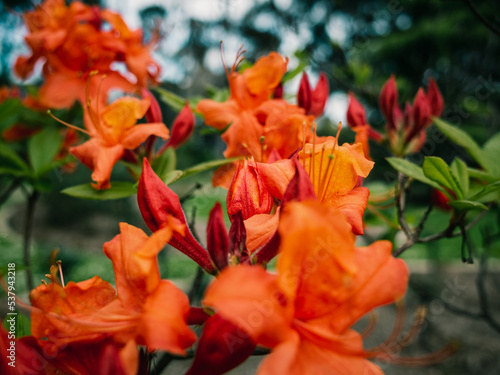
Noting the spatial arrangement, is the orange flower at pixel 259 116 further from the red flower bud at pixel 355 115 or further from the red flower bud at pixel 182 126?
the red flower bud at pixel 355 115

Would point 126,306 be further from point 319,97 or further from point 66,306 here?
point 319,97

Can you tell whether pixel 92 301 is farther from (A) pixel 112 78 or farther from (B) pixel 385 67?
(B) pixel 385 67

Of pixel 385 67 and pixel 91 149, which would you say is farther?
pixel 385 67

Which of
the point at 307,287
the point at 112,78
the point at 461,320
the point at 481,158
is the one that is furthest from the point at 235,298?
the point at 461,320

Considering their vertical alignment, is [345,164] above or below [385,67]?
above

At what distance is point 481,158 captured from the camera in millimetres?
1084

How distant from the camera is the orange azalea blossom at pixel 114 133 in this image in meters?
→ 0.91

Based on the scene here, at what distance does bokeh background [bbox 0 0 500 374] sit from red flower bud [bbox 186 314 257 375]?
73 centimetres

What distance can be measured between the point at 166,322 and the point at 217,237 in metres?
0.15

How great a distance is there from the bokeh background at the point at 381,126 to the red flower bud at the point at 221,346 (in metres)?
0.73

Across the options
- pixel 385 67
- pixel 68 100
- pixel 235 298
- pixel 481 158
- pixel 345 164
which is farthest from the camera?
pixel 385 67

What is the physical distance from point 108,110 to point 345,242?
2.33 ft

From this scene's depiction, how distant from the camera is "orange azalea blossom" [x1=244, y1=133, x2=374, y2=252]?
0.66 metres

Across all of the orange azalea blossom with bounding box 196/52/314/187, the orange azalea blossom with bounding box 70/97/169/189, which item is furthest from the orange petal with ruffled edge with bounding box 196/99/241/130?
the orange azalea blossom with bounding box 70/97/169/189
